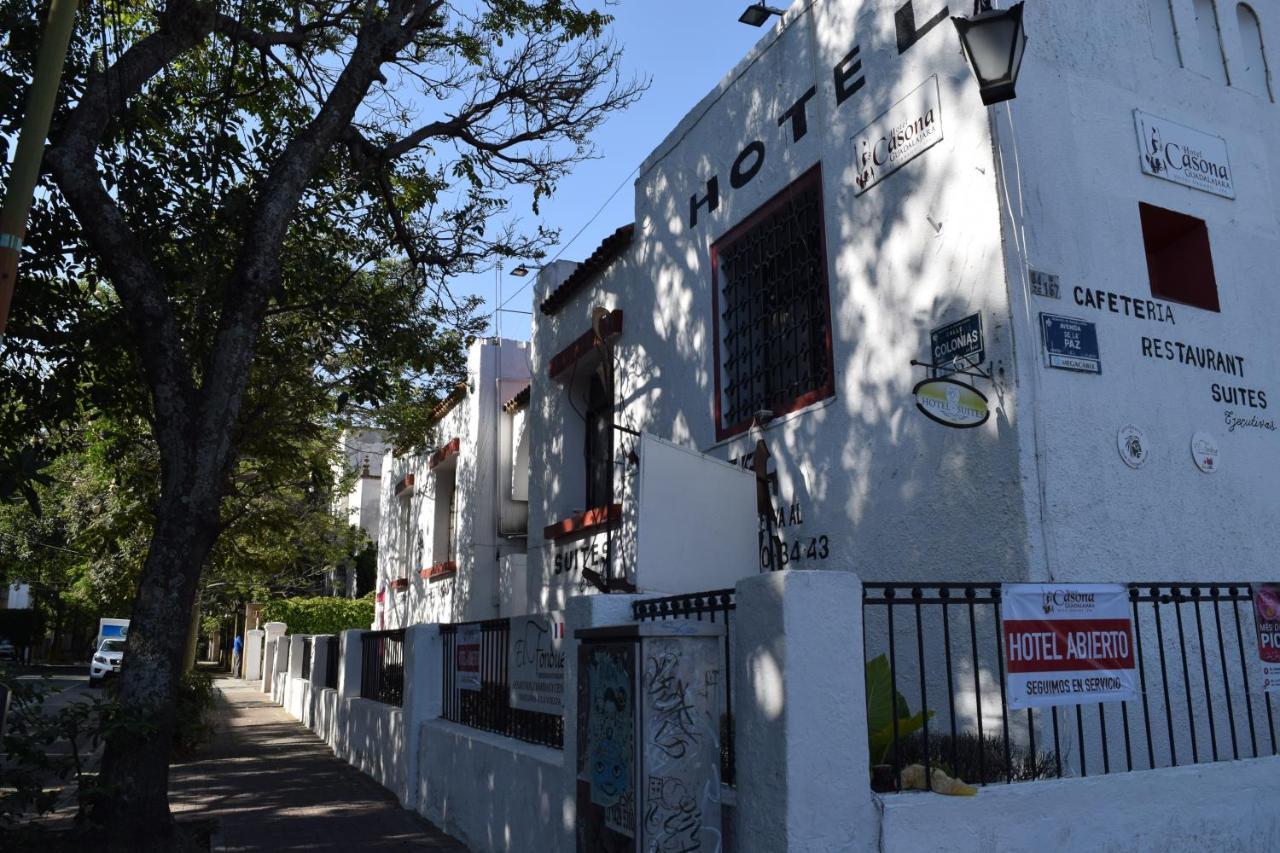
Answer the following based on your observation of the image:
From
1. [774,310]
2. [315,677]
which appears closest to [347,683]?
[315,677]

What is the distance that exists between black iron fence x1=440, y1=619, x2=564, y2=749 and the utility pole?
13.6 ft

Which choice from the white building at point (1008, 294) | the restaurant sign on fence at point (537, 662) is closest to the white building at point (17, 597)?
the restaurant sign on fence at point (537, 662)

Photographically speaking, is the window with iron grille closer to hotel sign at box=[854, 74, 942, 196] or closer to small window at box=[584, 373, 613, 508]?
hotel sign at box=[854, 74, 942, 196]

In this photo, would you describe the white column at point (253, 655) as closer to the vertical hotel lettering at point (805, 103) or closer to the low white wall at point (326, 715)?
the low white wall at point (326, 715)

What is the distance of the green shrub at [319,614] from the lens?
33469 mm

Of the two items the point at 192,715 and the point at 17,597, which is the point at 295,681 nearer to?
the point at 192,715

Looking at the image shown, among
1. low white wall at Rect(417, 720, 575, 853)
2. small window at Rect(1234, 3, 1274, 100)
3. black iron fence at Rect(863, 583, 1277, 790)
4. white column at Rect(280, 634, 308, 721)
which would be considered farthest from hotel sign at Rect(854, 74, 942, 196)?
white column at Rect(280, 634, 308, 721)

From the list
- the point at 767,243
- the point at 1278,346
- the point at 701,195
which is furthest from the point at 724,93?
the point at 1278,346

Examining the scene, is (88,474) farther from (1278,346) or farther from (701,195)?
(1278,346)

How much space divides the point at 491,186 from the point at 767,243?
4510 mm

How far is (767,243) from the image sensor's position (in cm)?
888

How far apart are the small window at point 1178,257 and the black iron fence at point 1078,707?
214 cm

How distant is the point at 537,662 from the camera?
7.27 meters

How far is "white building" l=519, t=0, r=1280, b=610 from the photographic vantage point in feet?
20.2
